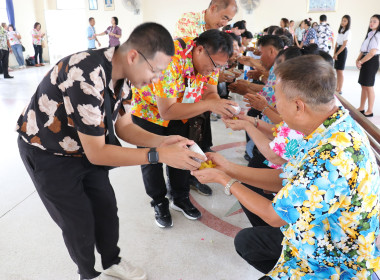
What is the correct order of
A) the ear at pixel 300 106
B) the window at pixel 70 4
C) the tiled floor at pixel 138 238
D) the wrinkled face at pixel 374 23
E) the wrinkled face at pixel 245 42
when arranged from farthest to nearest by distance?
the window at pixel 70 4
the wrinkled face at pixel 245 42
the wrinkled face at pixel 374 23
the tiled floor at pixel 138 238
the ear at pixel 300 106

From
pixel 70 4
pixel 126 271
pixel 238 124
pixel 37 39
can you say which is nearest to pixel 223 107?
pixel 238 124

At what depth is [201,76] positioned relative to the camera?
213 cm

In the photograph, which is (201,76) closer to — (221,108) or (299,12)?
(221,108)

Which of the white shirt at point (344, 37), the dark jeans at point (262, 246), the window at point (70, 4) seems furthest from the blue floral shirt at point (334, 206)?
the window at point (70, 4)

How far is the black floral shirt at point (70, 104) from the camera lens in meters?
1.17

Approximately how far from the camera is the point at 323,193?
0.90 meters

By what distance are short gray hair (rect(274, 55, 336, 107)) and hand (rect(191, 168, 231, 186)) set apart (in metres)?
0.43

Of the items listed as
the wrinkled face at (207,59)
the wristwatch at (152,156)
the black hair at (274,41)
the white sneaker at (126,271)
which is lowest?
the white sneaker at (126,271)

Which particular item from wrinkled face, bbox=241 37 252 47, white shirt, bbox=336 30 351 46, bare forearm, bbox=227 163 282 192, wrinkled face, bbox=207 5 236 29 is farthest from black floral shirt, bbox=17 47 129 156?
white shirt, bbox=336 30 351 46

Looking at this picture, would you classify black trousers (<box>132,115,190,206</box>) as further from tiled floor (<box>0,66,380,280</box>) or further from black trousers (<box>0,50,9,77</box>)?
black trousers (<box>0,50,9,77</box>)

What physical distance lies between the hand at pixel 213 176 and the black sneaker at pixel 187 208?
103cm

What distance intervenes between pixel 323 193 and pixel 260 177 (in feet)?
1.97

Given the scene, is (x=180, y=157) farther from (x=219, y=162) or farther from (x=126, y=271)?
(x=126, y=271)

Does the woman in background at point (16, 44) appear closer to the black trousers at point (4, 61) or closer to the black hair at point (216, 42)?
the black trousers at point (4, 61)
